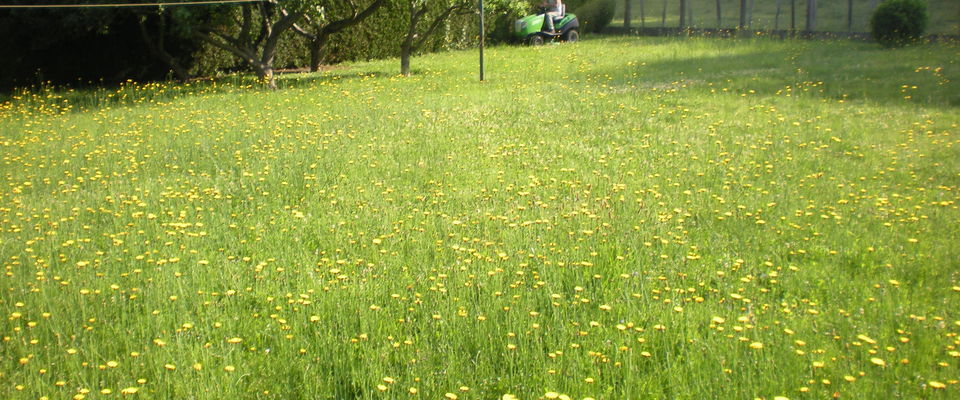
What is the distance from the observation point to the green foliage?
3166 centimetres

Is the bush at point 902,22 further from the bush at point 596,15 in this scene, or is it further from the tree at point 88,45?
the tree at point 88,45

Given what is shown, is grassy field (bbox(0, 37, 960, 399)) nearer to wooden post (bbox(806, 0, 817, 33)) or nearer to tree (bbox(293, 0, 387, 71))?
tree (bbox(293, 0, 387, 71))

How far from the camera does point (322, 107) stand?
12.9 meters

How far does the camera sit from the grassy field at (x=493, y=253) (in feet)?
13.2

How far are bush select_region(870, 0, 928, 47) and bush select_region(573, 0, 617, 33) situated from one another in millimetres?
13575

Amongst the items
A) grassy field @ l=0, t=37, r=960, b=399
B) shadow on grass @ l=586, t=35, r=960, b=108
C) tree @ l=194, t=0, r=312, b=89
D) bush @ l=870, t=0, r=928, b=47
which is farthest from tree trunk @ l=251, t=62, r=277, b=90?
bush @ l=870, t=0, r=928, b=47

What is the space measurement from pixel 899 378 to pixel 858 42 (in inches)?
745

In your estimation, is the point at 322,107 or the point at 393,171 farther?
the point at 322,107

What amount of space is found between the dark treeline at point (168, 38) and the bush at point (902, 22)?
8.19 meters

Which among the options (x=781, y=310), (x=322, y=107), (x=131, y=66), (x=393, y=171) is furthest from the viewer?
(x=131, y=66)

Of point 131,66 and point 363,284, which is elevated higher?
point 131,66

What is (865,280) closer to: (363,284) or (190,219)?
(363,284)

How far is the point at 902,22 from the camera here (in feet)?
61.5

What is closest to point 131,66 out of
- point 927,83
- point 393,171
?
point 393,171
